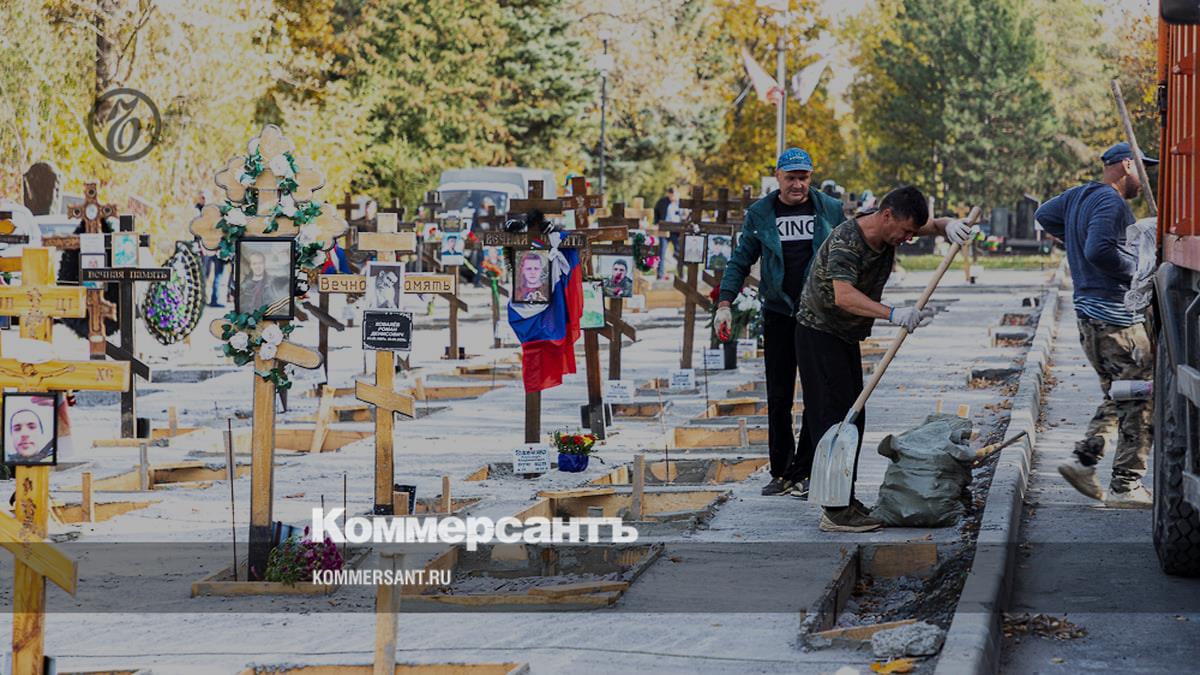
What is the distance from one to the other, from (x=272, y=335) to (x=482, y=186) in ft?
116

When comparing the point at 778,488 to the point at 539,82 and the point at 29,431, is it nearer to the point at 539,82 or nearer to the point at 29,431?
the point at 29,431

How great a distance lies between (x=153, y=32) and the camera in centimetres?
3381

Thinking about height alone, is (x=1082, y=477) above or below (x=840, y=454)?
below

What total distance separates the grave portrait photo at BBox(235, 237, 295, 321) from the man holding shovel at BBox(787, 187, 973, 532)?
2754 mm

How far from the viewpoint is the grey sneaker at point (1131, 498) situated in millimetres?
10523

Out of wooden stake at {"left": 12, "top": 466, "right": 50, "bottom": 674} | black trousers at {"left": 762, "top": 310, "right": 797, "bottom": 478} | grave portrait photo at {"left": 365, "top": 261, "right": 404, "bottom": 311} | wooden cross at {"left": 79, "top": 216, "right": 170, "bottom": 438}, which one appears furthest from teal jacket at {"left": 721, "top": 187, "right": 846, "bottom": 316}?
wooden cross at {"left": 79, "top": 216, "right": 170, "bottom": 438}

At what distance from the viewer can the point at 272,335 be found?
8844 mm

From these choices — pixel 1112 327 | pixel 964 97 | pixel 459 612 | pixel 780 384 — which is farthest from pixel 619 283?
pixel 964 97

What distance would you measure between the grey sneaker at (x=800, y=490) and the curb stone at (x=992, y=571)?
3.41 feet

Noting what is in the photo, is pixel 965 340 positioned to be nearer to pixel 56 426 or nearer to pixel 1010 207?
pixel 56 426

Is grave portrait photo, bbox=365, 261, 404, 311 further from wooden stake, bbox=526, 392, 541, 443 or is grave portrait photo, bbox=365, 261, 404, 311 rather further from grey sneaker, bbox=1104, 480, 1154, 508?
grey sneaker, bbox=1104, 480, 1154, 508

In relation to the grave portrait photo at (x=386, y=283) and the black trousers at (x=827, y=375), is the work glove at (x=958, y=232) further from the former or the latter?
the grave portrait photo at (x=386, y=283)

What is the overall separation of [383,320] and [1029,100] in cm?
6158

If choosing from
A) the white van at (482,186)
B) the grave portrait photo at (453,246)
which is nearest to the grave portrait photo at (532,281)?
the grave portrait photo at (453,246)
